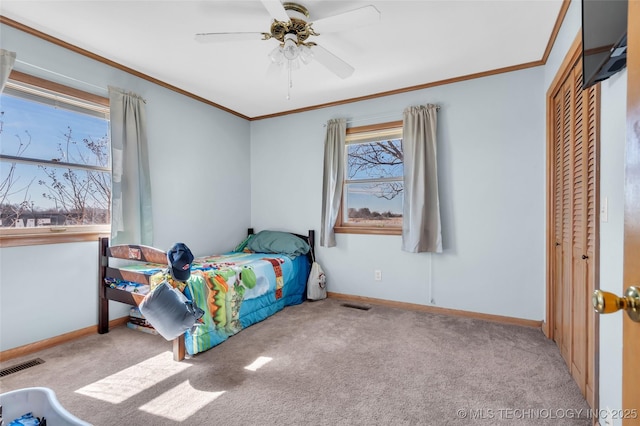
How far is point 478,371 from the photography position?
213 cm

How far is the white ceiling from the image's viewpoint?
2.14m

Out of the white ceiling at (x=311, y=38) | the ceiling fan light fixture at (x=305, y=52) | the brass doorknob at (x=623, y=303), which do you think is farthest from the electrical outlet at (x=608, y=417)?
the ceiling fan light fixture at (x=305, y=52)

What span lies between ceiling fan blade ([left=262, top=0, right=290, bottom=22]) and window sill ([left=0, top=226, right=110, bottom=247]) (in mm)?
2366

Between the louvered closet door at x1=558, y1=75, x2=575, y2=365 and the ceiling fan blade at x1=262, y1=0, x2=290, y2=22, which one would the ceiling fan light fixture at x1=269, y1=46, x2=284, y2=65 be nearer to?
the ceiling fan blade at x1=262, y1=0, x2=290, y2=22

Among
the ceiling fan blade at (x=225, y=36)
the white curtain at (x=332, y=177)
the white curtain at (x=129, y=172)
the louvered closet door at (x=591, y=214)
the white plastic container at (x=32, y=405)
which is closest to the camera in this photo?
the white plastic container at (x=32, y=405)

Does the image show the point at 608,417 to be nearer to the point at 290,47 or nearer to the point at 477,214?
the point at 477,214

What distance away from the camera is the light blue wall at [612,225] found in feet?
4.30

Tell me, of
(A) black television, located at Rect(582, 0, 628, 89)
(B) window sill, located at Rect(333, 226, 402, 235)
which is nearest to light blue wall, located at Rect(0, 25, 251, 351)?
(B) window sill, located at Rect(333, 226, 402, 235)

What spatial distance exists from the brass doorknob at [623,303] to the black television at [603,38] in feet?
2.78

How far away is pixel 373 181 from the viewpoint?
3.81 metres

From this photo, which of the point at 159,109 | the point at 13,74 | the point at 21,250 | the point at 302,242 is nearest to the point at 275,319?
the point at 302,242

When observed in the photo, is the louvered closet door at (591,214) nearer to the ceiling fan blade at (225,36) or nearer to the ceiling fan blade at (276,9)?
the ceiling fan blade at (276,9)

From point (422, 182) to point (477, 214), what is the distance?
2.08 ft

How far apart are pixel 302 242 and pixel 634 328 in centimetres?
348
